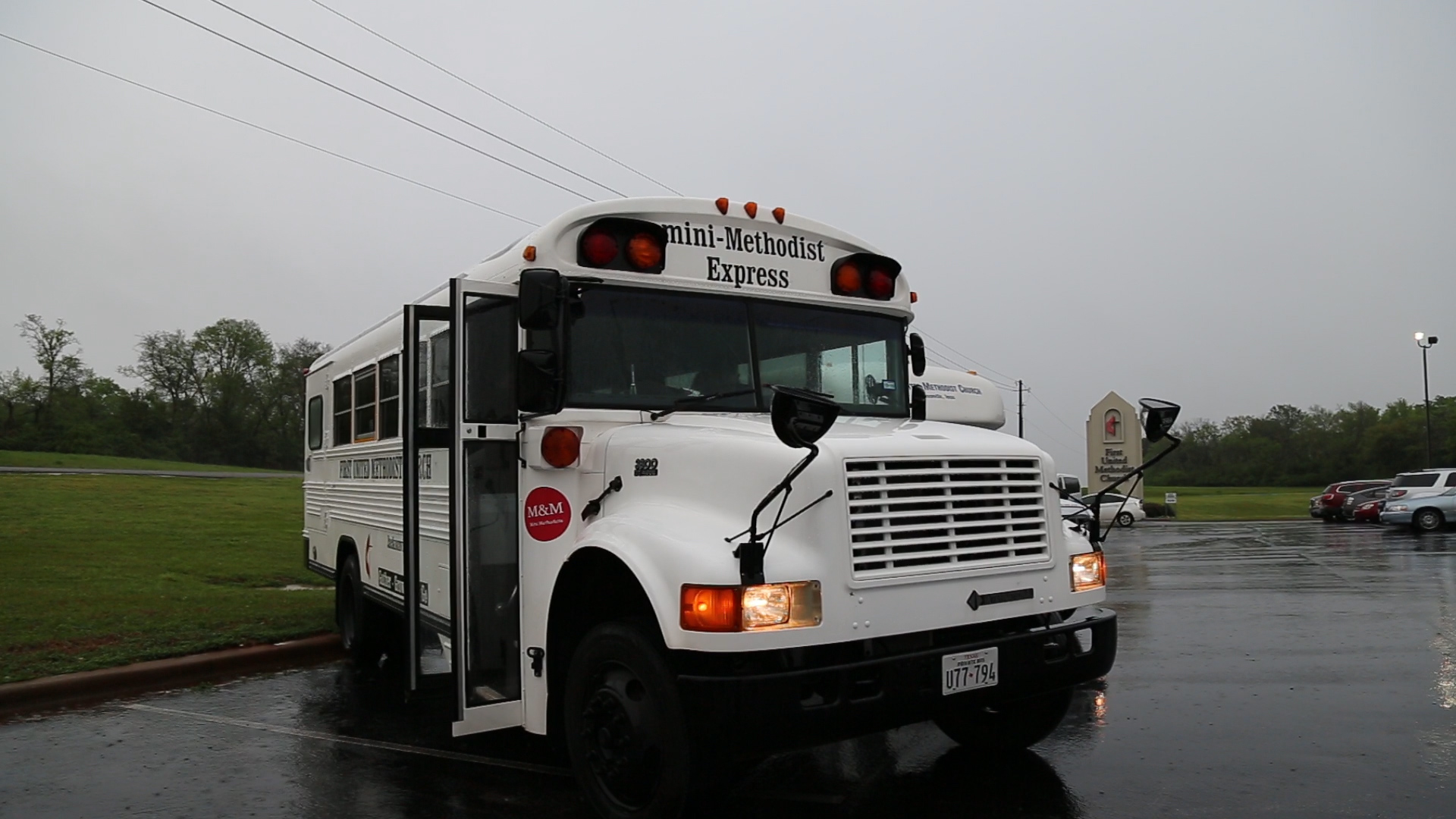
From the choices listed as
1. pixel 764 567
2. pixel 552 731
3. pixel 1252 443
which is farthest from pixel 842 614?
pixel 1252 443

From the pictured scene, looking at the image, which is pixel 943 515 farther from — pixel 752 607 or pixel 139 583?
pixel 139 583

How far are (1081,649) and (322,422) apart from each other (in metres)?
7.69

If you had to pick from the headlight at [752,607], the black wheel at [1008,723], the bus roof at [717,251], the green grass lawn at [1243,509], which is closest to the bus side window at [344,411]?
the bus roof at [717,251]

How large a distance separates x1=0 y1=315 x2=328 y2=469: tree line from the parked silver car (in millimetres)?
72336

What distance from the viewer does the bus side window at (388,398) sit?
716 cm

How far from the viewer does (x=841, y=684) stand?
151 inches

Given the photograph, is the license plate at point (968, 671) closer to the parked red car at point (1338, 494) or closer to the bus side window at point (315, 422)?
the bus side window at point (315, 422)

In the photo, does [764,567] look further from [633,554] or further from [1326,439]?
[1326,439]

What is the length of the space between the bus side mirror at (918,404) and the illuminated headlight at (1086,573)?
1478 mm

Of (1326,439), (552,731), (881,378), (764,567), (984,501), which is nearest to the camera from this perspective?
(764,567)

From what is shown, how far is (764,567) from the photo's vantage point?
3807mm

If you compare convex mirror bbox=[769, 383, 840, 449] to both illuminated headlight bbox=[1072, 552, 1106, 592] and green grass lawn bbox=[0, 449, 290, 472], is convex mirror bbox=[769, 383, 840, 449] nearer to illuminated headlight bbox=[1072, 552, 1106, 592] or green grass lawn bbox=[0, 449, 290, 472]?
illuminated headlight bbox=[1072, 552, 1106, 592]

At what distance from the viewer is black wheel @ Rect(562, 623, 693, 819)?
3824 millimetres

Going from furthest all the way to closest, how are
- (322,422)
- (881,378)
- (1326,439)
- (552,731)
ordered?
(1326,439)
(322,422)
(881,378)
(552,731)
